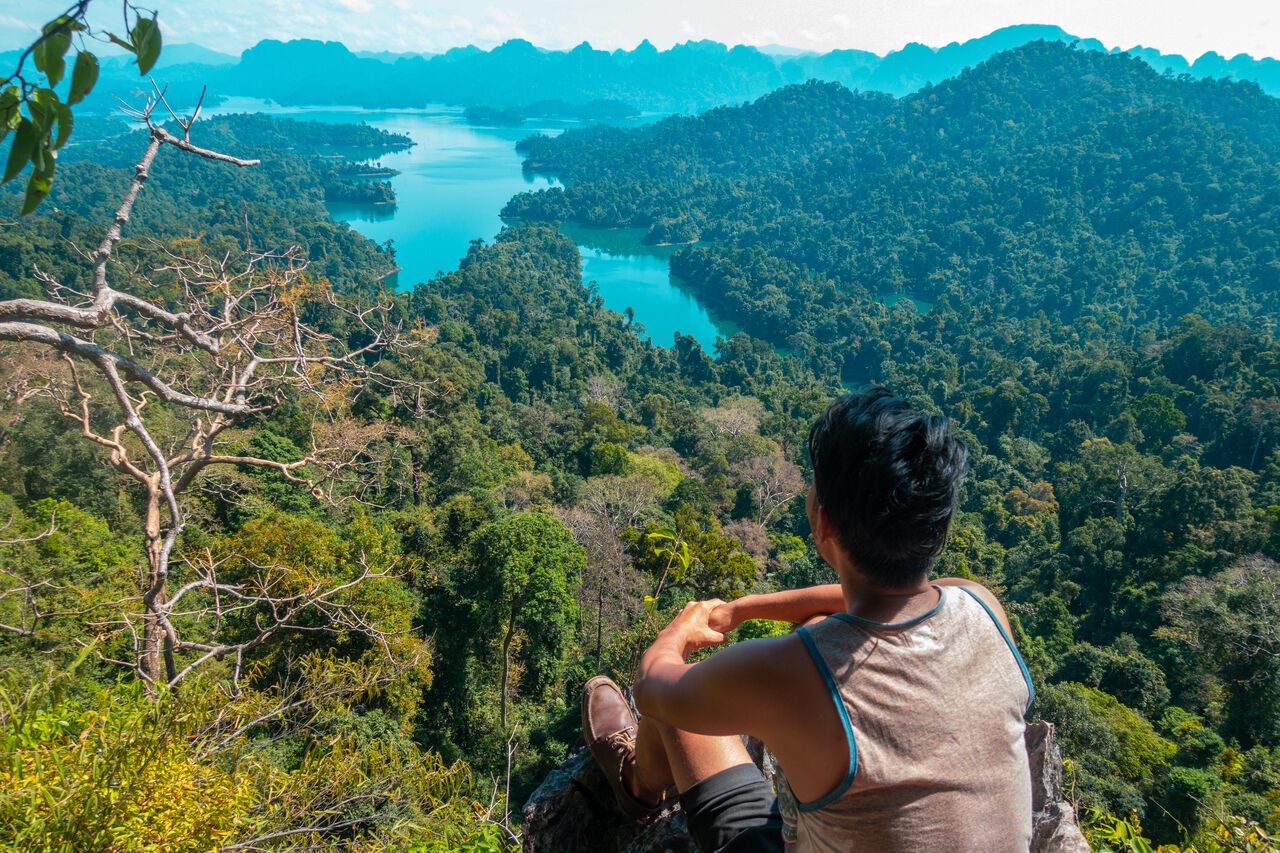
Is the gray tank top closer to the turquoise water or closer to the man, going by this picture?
the man

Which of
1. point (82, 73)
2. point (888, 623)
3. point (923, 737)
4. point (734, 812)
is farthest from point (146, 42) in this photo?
point (734, 812)

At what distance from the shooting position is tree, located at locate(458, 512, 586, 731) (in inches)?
Answer: 340

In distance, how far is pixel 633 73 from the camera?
19888 cm

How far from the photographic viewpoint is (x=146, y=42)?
0.90 m

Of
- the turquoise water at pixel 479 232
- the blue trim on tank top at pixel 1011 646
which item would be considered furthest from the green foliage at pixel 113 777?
the turquoise water at pixel 479 232

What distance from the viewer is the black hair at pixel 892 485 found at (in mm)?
920

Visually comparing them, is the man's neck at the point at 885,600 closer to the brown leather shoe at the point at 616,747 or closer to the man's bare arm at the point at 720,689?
the man's bare arm at the point at 720,689

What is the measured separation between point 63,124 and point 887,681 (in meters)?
1.22

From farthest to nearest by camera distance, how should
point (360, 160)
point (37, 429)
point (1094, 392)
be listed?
point (360, 160) < point (1094, 392) < point (37, 429)

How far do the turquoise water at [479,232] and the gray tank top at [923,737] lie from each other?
41036mm

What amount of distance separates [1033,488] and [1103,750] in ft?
52.4

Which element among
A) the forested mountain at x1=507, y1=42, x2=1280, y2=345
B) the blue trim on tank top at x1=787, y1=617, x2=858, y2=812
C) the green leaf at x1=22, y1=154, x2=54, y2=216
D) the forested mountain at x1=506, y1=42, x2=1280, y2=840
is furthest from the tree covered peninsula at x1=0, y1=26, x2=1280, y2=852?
the blue trim on tank top at x1=787, y1=617, x2=858, y2=812

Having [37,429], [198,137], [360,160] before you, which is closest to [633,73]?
[360,160]

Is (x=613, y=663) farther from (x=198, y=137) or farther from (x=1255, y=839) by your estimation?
(x=198, y=137)
